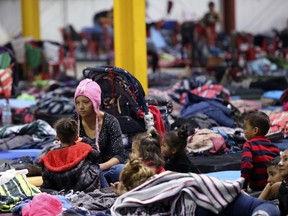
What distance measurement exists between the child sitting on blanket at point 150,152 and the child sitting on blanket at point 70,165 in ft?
2.71

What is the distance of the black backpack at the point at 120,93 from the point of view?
9250 mm

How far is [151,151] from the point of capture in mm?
6699

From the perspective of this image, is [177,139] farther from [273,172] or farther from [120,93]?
[120,93]

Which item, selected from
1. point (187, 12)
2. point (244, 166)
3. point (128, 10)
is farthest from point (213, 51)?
point (244, 166)

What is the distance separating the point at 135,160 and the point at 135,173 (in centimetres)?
9

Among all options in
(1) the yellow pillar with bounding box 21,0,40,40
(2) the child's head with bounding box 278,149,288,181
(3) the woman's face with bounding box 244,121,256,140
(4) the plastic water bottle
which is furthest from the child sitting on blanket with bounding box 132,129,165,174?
(1) the yellow pillar with bounding box 21,0,40,40

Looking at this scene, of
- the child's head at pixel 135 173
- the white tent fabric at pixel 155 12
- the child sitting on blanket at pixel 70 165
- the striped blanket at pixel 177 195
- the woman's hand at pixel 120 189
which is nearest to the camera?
the striped blanket at pixel 177 195

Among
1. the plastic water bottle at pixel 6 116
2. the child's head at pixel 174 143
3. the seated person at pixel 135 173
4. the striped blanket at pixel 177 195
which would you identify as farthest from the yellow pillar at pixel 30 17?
the striped blanket at pixel 177 195

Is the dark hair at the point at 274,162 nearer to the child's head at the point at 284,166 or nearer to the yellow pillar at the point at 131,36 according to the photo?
the child's head at the point at 284,166

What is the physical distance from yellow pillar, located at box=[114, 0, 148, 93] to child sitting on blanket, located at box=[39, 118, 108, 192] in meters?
3.99

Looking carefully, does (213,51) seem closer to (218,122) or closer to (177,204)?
(218,122)

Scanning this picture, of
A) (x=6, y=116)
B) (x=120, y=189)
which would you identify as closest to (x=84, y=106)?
(x=120, y=189)

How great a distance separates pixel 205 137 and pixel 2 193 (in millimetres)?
2761

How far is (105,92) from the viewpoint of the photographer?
31.1 ft
